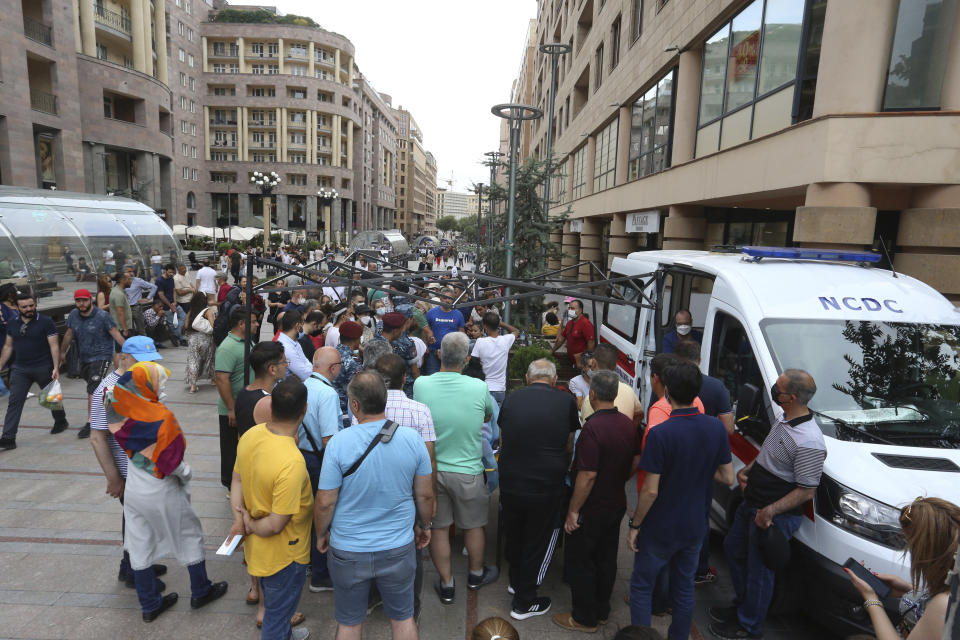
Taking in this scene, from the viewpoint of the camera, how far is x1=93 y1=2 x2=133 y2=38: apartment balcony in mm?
34812

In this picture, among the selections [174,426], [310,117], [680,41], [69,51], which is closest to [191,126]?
[310,117]

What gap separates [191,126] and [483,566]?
75295mm

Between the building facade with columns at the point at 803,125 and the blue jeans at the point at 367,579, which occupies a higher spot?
the building facade with columns at the point at 803,125

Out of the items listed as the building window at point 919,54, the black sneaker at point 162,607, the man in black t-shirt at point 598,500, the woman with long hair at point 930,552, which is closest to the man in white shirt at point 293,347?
the black sneaker at point 162,607

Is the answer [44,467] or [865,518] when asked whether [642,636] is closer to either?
[865,518]

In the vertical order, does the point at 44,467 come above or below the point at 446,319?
below

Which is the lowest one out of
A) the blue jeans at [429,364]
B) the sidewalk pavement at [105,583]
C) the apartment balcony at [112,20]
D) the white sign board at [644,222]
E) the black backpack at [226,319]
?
the sidewalk pavement at [105,583]

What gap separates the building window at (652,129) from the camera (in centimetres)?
1361

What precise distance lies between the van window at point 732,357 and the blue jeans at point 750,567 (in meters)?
1.13

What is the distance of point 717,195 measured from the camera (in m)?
10.2

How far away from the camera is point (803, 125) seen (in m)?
7.77

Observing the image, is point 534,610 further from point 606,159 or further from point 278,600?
point 606,159

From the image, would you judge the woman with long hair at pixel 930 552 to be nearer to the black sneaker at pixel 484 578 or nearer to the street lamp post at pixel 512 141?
the black sneaker at pixel 484 578

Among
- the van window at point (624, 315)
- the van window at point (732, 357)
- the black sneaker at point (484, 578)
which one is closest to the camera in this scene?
the black sneaker at point (484, 578)
